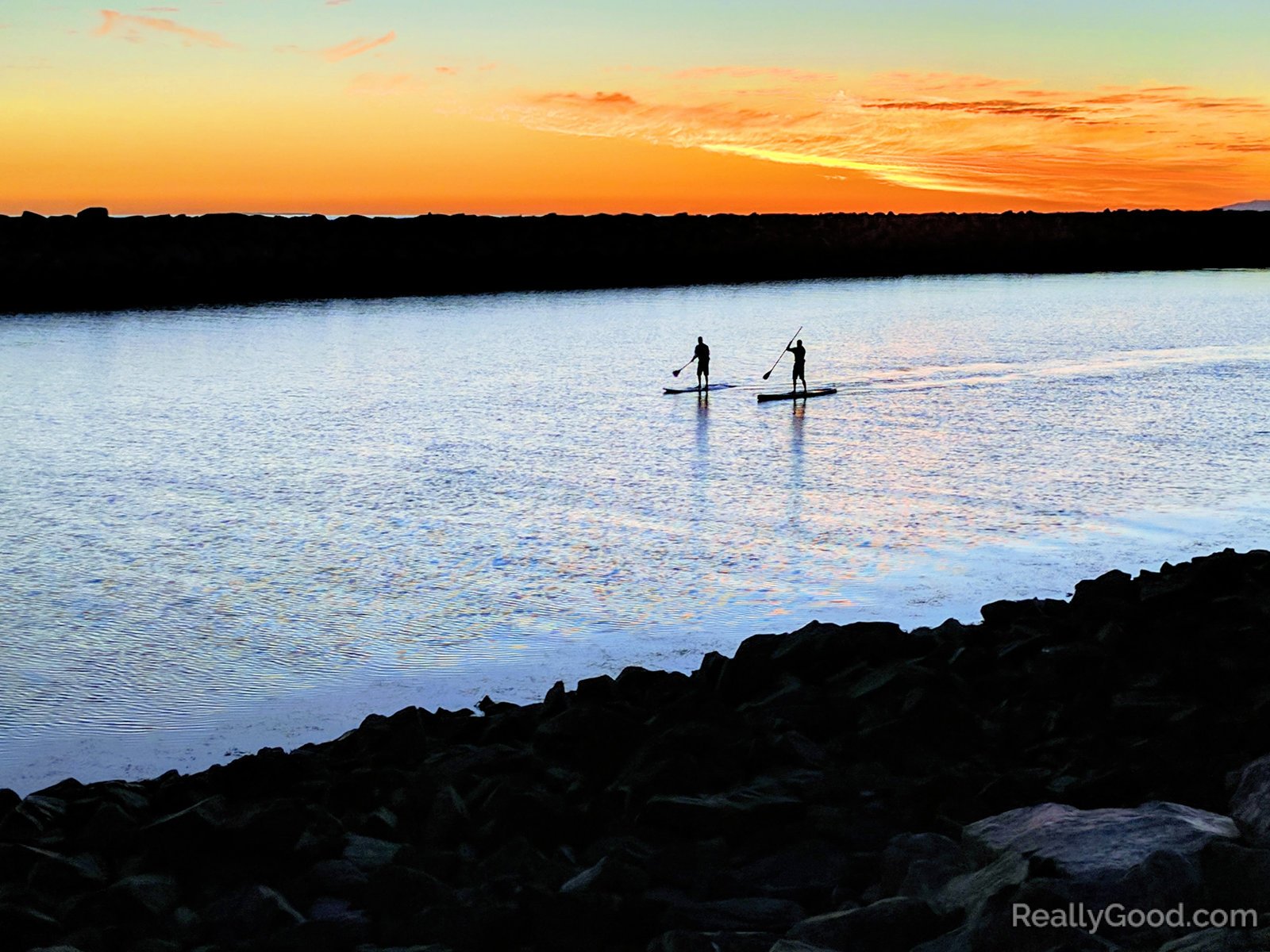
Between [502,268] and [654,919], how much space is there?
74523mm

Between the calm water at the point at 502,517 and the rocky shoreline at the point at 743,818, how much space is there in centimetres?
124

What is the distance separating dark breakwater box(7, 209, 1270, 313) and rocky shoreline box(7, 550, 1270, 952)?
5110cm

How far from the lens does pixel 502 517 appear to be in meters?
12.8

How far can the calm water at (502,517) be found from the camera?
8.44 meters

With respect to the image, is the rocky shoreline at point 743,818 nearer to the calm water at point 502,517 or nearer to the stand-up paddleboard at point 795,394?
the calm water at point 502,517

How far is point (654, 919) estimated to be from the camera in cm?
473

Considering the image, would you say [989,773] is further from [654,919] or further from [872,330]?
[872,330]

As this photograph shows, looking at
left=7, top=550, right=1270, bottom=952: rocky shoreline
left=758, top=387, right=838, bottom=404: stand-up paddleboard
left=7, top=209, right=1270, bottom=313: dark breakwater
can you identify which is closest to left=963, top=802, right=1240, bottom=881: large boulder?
left=7, top=550, right=1270, bottom=952: rocky shoreline

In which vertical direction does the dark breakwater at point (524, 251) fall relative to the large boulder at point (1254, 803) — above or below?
above

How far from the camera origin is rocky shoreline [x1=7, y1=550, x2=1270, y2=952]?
4.49 m

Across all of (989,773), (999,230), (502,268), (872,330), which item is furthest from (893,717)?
(999,230)

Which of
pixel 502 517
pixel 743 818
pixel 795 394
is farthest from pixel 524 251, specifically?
pixel 743 818

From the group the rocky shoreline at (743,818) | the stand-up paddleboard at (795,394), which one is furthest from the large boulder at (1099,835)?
the stand-up paddleboard at (795,394)

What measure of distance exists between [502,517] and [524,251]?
69.1m
